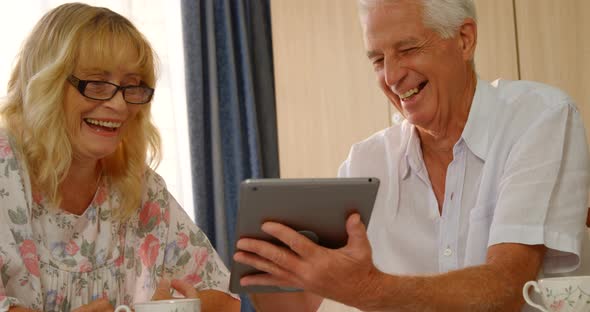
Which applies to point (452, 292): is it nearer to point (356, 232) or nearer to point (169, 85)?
point (356, 232)

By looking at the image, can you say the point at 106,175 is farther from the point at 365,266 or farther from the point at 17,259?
the point at 365,266

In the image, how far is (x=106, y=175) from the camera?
5.96ft

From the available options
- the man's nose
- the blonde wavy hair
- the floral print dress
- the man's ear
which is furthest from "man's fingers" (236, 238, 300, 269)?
the man's ear

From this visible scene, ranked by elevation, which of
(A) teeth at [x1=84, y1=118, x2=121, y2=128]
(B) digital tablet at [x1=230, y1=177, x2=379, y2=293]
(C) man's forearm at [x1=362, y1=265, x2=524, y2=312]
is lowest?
(C) man's forearm at [x1=362, y1=265, x2=524, y2=312]

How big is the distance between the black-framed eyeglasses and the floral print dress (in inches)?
7.7

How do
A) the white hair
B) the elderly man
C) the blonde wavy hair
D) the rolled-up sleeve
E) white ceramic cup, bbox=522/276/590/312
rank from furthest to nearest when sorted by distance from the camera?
the white hair < the blonde wavy hair < the rolled-up sleeve < the elderly man < white ceramic cup, bbox=522/276/590/312

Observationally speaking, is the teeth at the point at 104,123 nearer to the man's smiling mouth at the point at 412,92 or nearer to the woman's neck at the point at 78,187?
the woman's neck at the point at 78,187

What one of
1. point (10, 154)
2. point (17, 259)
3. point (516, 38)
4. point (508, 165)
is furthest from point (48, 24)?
point (516, 38)

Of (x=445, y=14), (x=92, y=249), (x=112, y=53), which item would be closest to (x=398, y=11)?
(x=445, y=14)

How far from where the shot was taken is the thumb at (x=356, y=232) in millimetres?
1156

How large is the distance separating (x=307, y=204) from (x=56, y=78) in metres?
0.75

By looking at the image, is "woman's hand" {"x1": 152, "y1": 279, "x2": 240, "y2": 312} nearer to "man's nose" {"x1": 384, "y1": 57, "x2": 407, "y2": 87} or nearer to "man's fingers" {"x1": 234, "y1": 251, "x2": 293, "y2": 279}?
"man's fingers" {"x1": 234, "y1": 251, "x2": 293, "y2": 279}

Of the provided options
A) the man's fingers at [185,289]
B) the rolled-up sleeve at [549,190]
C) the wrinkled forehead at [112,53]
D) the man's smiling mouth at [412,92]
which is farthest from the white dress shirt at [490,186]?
the wrinkled forehead at [112,53]

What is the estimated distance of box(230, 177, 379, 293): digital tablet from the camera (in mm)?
1100
